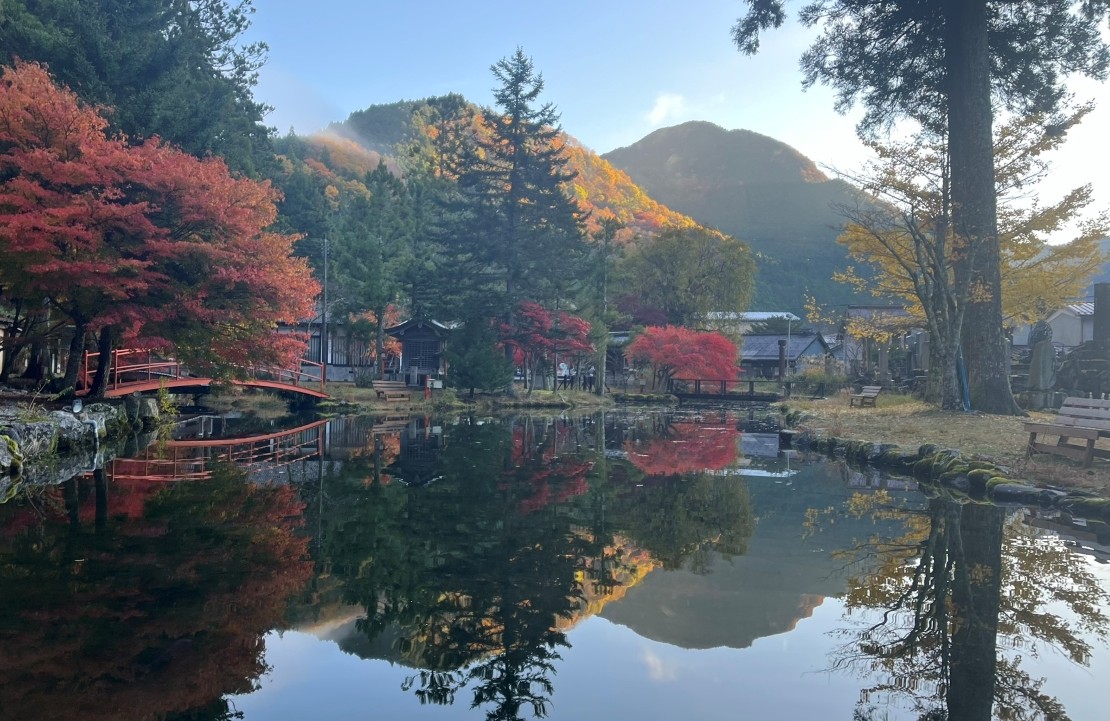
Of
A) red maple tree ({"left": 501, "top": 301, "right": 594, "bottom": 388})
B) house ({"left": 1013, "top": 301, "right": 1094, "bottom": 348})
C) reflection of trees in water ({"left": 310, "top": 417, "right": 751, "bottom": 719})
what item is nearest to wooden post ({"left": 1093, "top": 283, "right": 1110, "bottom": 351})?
house ({"left": 1013, "top": 301, "right": 1094, "bottom": 348})

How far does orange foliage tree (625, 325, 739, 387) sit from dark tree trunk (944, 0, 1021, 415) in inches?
817

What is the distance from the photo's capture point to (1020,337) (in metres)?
39.6

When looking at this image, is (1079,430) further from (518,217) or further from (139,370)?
(518,217)

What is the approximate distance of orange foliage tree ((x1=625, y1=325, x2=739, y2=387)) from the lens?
122 feet

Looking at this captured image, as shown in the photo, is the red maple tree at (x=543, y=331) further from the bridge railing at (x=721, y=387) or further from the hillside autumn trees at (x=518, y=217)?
the bridge railing at (x=721, y=387)

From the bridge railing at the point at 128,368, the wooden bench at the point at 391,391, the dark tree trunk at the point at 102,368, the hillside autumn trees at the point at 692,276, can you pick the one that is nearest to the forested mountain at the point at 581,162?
the hillside autumn trees at the point at 692,276

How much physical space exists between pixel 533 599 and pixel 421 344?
108 feet

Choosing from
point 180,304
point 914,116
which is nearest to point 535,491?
point 180,304

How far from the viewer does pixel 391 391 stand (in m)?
30.5

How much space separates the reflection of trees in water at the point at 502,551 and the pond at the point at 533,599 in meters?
0.03

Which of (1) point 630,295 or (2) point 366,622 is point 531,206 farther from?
(2) point 366,622

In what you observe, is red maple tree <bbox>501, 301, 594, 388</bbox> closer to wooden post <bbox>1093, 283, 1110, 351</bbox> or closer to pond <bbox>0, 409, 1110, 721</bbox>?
wooden post <bbox>1093, 283, 1110, 351</bbox>

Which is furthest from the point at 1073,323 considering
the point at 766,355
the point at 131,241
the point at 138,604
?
the point at 138,604

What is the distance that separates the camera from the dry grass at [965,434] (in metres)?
9.20
